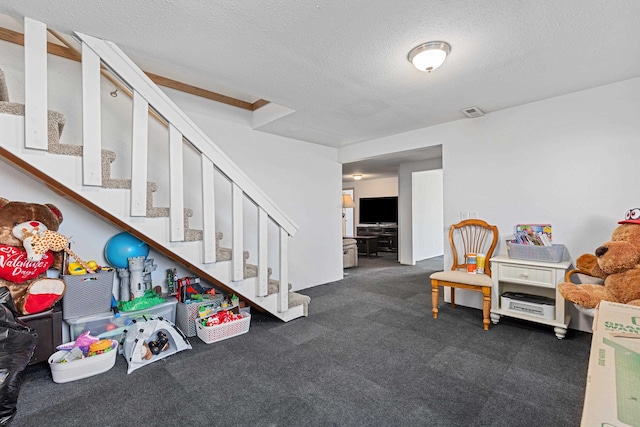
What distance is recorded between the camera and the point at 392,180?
859 centimetres

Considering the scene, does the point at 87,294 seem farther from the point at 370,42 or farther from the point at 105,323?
the point at 370,42

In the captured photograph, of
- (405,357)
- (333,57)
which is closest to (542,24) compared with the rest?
(333,57)

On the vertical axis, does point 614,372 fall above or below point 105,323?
above

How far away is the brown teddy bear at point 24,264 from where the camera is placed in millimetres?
1979

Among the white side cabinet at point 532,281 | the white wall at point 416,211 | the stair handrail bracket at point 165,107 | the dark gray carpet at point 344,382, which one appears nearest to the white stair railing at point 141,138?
the stair handrail bracket at point 165,107

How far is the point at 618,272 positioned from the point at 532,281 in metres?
0.62

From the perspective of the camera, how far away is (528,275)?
8.70 feet

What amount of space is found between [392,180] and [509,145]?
5.48m

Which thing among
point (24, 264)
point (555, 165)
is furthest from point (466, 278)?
point (24, 264)

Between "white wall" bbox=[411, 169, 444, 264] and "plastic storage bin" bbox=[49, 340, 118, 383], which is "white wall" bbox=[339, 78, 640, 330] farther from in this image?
"plastic storage bin" bbox=[49, 340, 118, 383]

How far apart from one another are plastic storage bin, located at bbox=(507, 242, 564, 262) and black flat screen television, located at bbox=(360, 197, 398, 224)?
17.3 feet

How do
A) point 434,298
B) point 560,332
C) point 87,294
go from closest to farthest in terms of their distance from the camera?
point 87,294 < point 560,332 < point 434,298

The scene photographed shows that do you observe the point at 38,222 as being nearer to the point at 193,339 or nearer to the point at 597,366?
the point at 193,339

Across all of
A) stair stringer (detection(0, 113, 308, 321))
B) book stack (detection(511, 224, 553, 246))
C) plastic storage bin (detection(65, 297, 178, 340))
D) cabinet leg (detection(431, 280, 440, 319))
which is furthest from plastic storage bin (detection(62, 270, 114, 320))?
book stack (detection(511, 224, 553, 246))
